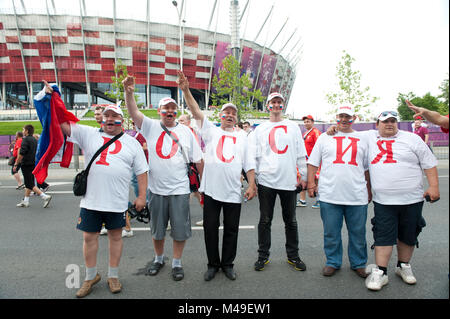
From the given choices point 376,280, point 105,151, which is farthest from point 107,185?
point 376,280

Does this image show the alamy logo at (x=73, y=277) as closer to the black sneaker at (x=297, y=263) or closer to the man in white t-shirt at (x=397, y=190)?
the black sneaker at (x=297, y=263)

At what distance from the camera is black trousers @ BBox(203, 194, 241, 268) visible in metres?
3.36

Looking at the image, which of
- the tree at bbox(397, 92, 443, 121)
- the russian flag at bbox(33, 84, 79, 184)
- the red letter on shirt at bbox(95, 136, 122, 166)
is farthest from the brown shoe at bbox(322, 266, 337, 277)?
the tree at bbox(397, 92, 443, 121)

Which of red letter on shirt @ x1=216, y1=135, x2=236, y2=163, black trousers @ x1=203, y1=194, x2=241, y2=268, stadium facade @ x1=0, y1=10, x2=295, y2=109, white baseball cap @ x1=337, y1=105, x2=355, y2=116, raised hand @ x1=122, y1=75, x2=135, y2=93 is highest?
stadium facade @ x1=0, y1=10, x2=295, y2=109

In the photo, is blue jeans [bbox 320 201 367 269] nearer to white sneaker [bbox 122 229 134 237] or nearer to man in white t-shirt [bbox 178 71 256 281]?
man in white t-shirt [bbox 178 71 256 281]

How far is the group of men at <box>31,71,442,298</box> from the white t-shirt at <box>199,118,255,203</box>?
0.04ft

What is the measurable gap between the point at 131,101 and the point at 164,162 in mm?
797

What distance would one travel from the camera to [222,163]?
3.29 meters

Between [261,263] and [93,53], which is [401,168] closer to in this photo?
[261,263]

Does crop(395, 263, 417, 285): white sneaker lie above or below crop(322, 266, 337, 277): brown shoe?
above

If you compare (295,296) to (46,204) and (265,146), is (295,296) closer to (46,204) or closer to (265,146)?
(265,146)

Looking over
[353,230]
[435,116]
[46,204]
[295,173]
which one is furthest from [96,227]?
[46,204]

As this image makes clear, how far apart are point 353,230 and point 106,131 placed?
3.04 m

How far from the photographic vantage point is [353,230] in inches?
131
